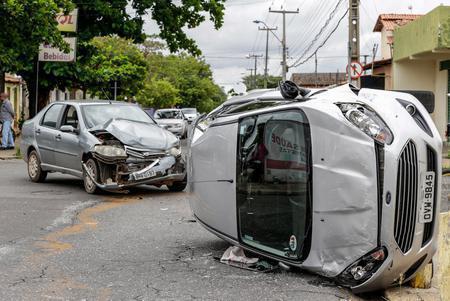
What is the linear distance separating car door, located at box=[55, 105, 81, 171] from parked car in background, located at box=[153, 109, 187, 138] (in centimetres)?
1874

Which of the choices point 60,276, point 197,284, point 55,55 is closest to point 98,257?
point 60,276

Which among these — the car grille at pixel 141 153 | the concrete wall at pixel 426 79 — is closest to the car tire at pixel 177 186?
the car grille at pixel 141 153

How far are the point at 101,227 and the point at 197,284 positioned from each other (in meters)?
3.11

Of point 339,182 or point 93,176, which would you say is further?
point 93,176

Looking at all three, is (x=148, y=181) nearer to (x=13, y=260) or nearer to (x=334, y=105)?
(x=13, y=260)

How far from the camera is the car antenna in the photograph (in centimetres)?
581

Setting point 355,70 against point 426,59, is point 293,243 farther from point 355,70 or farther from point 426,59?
point 426,59

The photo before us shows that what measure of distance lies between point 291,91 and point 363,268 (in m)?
1.59

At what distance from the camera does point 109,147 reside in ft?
36.5

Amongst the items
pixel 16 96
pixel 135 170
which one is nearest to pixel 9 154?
pixel 135 170

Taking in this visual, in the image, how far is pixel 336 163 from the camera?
5211 millimetres

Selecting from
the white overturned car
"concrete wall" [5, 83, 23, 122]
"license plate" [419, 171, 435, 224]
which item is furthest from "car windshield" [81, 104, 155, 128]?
"concrete wall" [5, 83, 23, 122]

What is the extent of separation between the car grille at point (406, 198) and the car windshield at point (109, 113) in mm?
7824

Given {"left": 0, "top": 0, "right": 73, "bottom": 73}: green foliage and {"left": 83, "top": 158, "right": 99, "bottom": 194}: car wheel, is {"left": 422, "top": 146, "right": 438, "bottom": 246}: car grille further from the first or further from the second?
{"left": 0, "top": 0, "right": 73, "bottom": 73}: green foliage
